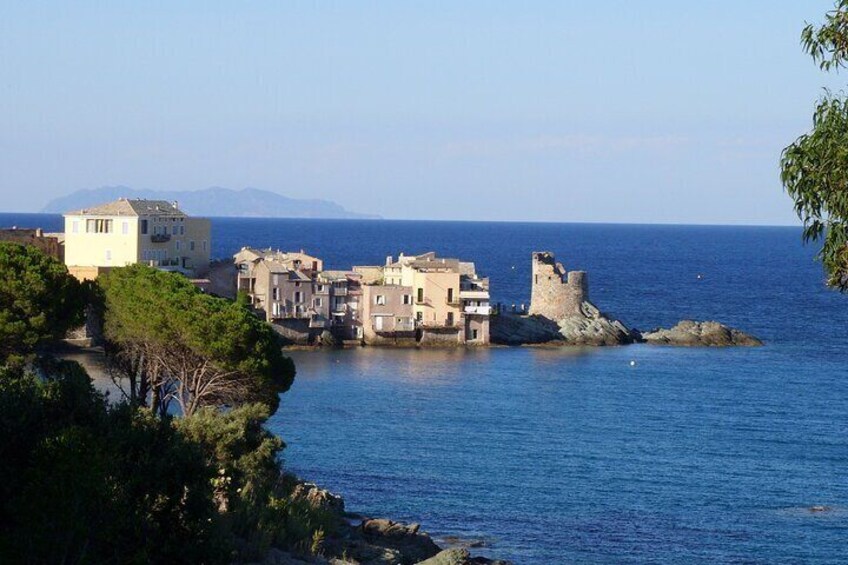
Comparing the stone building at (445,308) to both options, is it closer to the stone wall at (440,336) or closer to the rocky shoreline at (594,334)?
the stone wall at (440,336)

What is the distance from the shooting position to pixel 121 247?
73.0 meters

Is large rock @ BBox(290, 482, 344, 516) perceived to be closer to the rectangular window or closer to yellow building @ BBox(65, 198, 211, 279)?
yellow building @ BBox(65, 198, 211, 279)

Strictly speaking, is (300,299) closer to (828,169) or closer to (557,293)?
(557,293)

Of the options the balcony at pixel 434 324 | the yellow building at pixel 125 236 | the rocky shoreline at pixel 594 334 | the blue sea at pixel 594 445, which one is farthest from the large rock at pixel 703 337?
the yellow building at pixel 125 236

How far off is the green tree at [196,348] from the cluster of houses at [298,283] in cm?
3541

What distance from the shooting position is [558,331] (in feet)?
268

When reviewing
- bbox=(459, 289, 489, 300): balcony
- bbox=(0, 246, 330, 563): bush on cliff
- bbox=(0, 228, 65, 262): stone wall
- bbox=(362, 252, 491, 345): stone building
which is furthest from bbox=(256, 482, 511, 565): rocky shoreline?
bbox=(0, 228, 65, 262): stone wall

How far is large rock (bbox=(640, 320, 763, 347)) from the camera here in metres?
80.8

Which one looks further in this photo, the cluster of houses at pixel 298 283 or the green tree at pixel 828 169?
the cluster of houses at pixel 298 283

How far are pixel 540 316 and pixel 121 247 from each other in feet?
82.0

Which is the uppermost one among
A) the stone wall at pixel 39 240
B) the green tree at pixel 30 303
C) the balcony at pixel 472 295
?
the stone wall at pixel 39 240

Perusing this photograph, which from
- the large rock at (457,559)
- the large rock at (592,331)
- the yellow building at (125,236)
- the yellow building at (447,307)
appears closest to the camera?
the large rock at (457,559)

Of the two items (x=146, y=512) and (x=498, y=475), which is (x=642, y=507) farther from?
(x=146, y=512)

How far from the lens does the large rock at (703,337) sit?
80.8m
